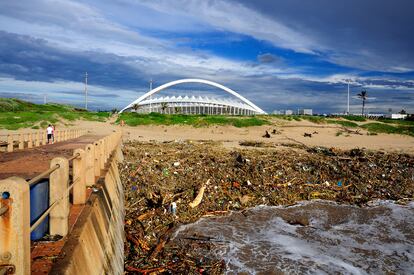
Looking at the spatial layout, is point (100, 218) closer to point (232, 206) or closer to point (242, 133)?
point (232, 206)

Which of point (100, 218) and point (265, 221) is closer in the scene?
point (100, 218)

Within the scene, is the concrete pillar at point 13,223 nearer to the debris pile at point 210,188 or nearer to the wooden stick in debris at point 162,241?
the debris pile at point 210,188

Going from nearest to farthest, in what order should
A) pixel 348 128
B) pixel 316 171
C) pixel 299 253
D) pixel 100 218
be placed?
1. pixel 100 218
2. pixel 299 253
3. pixel 316 171
4. pixel 348 128

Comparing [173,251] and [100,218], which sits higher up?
[100,218]

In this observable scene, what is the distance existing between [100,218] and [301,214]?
6.40 meters

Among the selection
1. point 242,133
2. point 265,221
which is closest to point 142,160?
point 265,221

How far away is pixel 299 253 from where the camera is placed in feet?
23.8

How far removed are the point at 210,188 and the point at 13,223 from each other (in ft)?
29.2

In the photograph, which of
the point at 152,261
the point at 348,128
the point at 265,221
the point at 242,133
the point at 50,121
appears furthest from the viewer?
the point at 50,121

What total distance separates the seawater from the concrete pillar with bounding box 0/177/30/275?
14.5ft

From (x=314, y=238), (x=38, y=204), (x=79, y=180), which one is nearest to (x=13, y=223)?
(x=38, y=204)

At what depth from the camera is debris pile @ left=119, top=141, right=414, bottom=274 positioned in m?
7.09

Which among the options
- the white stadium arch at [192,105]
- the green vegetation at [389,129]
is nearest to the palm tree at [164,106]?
the white stadium arch at [192,105]

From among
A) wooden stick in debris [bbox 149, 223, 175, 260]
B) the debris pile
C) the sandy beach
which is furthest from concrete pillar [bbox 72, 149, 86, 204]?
the sandy beach
